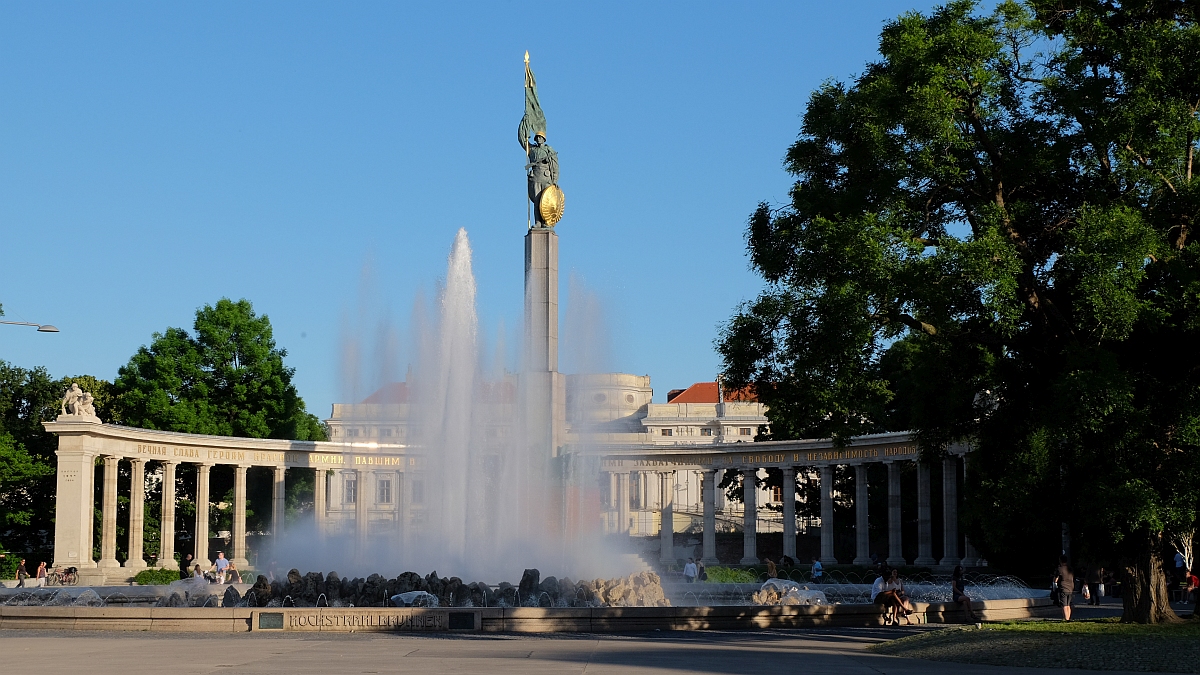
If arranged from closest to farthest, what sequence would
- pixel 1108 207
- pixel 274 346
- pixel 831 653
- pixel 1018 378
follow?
pixel 831 653, pixel 1108 207, pixel 1018 378, pixel 274 346

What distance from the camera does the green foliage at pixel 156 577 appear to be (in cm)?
5709

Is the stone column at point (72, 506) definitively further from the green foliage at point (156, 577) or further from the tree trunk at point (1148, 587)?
the tree trunk at point (1148, 587)

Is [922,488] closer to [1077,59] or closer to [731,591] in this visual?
[731,591]

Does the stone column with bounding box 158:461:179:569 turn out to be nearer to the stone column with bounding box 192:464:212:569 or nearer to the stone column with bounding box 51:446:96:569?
the stone column with bounding box 192:464:212:569

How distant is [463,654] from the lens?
24.6 m

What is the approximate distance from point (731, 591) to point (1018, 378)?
19.7 metres

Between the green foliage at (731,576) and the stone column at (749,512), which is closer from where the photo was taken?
the green foliage at (731,576)

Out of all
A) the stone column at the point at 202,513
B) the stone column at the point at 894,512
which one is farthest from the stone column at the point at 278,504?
the stone column at the point at 894,512

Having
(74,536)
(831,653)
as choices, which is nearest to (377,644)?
(831,653)

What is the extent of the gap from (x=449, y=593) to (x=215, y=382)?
4746 centimetres

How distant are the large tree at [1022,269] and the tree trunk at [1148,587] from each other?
5cm

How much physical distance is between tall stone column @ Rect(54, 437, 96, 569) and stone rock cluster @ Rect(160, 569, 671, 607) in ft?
83.9

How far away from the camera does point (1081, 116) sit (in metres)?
28.9

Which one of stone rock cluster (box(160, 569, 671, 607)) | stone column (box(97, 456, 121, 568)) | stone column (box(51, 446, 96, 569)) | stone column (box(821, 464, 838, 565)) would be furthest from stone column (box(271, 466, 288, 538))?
stone rock cluster (box(160, 569, 671, 607))
